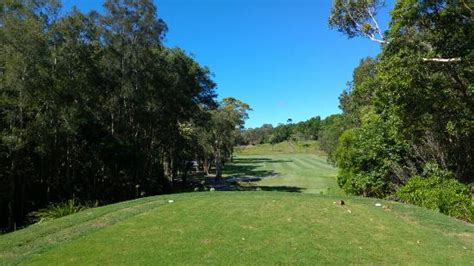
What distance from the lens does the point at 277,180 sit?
3784 centimetres

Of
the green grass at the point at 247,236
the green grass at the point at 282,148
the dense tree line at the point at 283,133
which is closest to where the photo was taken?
the green grass at the point at 247,236

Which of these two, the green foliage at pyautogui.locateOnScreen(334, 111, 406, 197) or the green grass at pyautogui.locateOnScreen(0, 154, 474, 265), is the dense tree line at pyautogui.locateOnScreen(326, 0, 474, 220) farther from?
the green grass at pyautogui.locateOnScreen(0, 154, 474, 265)

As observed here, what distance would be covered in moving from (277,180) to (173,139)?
1324cm

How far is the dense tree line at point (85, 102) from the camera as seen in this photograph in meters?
14.3

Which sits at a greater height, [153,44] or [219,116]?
[153,44]

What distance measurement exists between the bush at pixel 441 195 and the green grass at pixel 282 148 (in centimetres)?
7062

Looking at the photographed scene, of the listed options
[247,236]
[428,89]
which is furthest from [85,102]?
[428,89]

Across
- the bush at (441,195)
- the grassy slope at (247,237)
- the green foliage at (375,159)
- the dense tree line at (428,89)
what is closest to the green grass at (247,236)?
the grassy slope at (247,237)

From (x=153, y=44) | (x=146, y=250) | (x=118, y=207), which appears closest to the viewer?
(x=146, y=250)

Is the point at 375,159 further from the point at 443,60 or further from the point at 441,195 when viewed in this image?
the point at 443,60

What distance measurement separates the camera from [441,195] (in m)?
11.8

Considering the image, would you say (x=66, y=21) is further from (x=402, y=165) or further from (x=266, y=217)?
(x=402, y=165)

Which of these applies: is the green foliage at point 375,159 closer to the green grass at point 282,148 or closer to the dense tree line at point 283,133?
the green grass at point 282,148

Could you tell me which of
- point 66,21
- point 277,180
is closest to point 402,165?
point 66,21
